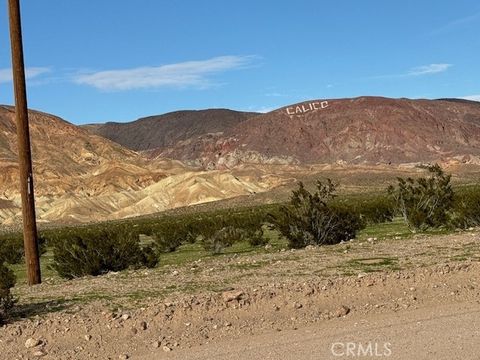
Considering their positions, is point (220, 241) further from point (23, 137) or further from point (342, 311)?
point (342, 311)

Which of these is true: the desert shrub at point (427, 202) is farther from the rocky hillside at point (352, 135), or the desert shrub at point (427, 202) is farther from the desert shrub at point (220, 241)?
the rocky hillside at point (352, 135)

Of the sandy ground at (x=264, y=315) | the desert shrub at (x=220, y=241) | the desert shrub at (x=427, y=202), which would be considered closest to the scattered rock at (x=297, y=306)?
the sandy ground at (x=264, y=315)

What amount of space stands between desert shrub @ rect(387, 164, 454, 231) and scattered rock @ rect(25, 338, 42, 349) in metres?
19.4

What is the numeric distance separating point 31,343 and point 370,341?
4.19 meters

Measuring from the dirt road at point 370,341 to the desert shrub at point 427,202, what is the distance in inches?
676

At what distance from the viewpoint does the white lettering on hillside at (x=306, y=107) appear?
16312 cm

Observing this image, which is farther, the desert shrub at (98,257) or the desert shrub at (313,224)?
the desert shrub at (313,224)

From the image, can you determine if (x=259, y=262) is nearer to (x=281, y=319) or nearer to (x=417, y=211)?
(x=281, y=319)

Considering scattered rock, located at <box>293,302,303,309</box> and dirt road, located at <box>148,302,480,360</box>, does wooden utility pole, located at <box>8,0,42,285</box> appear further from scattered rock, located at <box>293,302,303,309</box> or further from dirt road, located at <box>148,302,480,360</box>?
dirt road, located at <box>148,302,480,360</box>

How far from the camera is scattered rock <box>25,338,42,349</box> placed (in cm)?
805

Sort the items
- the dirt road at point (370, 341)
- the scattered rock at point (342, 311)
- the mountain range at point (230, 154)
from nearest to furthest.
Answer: the dirt road at point (370, 341) → the scattered rock at point (342, 311) → the mountain range at point (230, 154)

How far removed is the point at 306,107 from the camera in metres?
166

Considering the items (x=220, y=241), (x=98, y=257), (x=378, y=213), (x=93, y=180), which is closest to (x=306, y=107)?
(x=93, y=180)

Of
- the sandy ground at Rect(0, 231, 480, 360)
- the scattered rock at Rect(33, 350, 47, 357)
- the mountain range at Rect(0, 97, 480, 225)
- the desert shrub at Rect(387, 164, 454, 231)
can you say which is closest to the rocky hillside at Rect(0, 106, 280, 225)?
the mountain range at Rect(0, 97, 480, 225)
